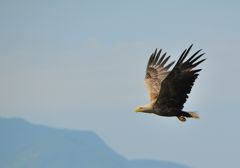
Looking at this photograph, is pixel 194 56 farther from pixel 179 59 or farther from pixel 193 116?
pixel 193 116

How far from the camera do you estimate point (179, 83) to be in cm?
2512

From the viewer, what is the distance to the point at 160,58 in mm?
30391

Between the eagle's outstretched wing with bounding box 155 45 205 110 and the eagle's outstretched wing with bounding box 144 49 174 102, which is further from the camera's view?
the eagle's outstretched wing with bounding box 144 49 174 102

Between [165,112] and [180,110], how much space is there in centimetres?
52

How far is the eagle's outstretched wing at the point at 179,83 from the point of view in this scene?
2472cm

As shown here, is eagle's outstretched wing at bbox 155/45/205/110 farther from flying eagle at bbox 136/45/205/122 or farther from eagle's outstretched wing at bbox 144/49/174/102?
eagle's outstretched wing at bbox 144/49/174/102

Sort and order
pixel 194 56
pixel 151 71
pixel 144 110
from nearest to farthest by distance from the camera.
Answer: pixel 194 56
pixel 144 110
pixel 151 71

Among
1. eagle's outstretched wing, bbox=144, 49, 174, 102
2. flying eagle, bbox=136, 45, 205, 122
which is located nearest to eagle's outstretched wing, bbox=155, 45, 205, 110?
flying eagle, bbox=136, 45, 205, 122

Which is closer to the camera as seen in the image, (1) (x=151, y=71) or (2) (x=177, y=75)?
(2) (x=177, y=75)

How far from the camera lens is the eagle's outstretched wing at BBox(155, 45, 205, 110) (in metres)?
24.7

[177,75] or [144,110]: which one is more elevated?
[177,75]

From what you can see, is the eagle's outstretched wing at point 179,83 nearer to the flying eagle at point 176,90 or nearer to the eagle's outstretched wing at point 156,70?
the flying eagle at point 176,90

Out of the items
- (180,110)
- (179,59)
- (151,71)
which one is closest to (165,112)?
(180,110)

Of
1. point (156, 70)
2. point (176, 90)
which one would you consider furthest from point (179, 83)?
point (156, 70)
